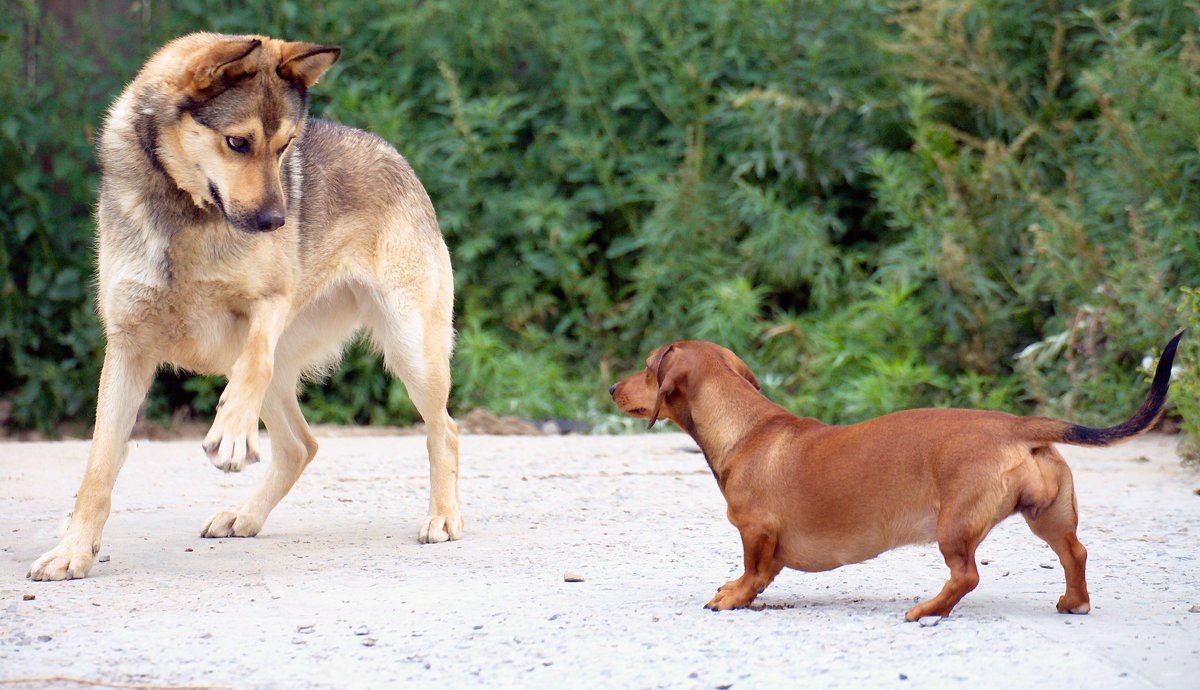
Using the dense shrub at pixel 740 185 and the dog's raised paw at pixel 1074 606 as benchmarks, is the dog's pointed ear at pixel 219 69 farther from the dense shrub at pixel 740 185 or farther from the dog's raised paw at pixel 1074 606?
the dense shrub at pixel 740 185

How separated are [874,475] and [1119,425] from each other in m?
0.60

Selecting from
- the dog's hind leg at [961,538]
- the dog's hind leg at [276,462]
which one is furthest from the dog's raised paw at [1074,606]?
the dog's hind leg at [276,462]

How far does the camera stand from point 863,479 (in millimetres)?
3209

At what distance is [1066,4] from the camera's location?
316 inches

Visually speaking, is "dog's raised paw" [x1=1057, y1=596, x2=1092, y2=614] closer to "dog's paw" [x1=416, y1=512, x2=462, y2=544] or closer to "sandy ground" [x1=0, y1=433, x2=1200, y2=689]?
"sandy ground" [x1=0, y1=433, x2=1200, y2=689]

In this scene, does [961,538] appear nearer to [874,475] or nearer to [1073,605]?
[874,475]

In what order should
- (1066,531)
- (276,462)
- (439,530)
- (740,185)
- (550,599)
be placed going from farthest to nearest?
1. (740,185)
2. (276,462)
3. (439,530)
4. (550,599)
5. (1066,531)

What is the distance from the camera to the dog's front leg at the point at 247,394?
3.94m

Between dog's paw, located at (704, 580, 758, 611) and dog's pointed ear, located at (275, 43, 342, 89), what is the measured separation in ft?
7.21

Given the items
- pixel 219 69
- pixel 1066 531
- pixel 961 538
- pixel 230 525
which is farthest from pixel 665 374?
pixel 230 525

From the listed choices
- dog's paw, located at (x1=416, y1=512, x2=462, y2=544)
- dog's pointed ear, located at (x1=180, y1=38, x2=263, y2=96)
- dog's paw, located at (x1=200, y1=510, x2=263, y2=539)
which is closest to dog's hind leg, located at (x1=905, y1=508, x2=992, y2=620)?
dog's paw, located at (x1=416, y1=512, x2=462, y2=544)

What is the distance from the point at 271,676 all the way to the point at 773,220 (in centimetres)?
590

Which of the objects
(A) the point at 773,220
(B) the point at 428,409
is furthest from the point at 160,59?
(A) the point at 773,220

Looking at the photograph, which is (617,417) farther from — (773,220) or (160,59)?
(160,59)
